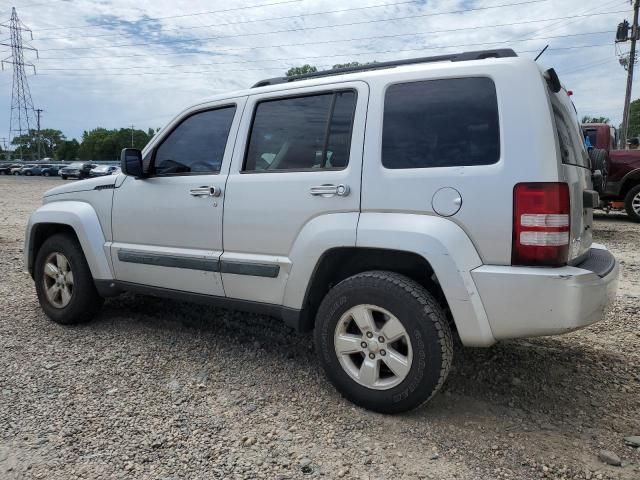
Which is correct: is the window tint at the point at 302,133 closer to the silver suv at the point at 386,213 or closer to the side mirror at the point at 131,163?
the silver suv at the point at 386,213

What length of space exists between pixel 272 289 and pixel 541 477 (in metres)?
1.75

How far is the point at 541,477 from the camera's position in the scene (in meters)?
2.33

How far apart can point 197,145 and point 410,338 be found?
209 cm

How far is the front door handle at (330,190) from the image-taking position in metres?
2.92

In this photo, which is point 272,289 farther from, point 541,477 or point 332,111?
point 541,477

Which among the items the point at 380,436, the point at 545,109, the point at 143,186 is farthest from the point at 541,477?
the point at 143,186

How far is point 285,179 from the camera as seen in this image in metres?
3.17

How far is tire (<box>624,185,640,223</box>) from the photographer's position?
10.8 meters

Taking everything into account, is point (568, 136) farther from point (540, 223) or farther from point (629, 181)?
point (629, 181)

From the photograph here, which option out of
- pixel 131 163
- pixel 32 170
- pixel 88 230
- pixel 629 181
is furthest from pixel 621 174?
pixel 32 170

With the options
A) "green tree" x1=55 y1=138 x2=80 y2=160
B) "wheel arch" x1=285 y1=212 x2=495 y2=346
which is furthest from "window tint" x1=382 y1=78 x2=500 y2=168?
"green tree" x1=55 y1=138 x2=80 y2=160

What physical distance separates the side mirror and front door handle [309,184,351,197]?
150 centimetres

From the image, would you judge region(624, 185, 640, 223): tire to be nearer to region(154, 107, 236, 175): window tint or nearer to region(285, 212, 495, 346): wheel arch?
region(285, 212, 495, 346): wheel arch

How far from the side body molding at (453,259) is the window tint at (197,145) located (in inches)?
59.5
